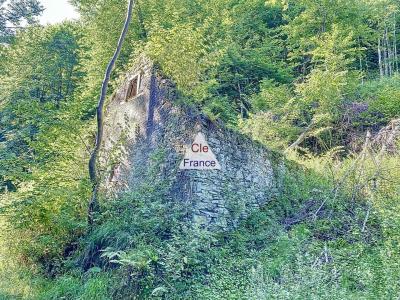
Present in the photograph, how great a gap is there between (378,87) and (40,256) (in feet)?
38.9

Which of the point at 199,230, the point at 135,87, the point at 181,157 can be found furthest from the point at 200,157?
the point at 135,87

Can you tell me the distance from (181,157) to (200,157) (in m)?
0.37

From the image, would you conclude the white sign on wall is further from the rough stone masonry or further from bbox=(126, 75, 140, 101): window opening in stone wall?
bbox=(126, 75, 140, 101): window opening in stone wall

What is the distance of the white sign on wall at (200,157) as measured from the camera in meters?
5.38

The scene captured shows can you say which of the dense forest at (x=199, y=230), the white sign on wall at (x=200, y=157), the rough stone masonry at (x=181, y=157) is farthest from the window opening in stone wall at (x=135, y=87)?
the white sign on wall at (x=200, y=157)

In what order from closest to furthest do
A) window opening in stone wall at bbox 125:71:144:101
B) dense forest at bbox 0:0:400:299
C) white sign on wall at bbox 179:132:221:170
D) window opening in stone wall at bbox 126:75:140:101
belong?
dense forest at bbox 0:0:400:299 < white sign on wall at bbox 179:132:221:170 < window opening in stone wall at bbox 125:71:144:101 < window opening in stone wall at bbox 126:75:140:101

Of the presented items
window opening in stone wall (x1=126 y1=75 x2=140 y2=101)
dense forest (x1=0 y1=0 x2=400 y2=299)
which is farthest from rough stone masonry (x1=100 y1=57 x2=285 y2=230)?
dense forest (x1=0 y1=0 x2=400 y2=299)

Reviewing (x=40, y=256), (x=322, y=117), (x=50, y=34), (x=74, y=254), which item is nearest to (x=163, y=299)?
(x=74, y=254)

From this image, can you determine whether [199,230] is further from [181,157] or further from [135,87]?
[135,87]

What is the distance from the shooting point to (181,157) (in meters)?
5.63

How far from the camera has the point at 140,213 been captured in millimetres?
5156

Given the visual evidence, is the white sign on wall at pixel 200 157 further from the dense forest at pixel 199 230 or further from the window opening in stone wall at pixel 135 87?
the window opening in stone wall at pixel 135 87

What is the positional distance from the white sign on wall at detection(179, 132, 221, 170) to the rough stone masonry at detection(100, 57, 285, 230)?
10 centimetres

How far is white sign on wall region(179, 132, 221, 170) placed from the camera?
538 cm
